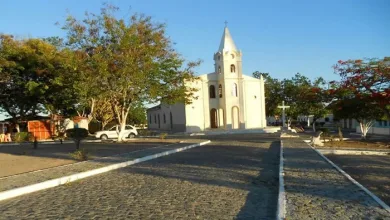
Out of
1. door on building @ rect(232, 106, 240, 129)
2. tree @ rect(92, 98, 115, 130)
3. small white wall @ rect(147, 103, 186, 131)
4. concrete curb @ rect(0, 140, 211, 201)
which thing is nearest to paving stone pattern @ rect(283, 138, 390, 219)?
concrete curb @ rect(0, 140, 211, 201)

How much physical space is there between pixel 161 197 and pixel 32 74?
30.1 metres

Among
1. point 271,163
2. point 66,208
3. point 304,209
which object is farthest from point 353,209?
point 271,163

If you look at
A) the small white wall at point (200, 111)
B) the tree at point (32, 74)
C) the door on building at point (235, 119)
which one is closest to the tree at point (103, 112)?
the tree at point (32, 74)

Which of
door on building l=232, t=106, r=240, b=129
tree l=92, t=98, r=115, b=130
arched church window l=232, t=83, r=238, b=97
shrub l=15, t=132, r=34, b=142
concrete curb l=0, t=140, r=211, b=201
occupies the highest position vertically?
arched church window l=232, t=83, r=238, b=97

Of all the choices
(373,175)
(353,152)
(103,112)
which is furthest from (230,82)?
(373,175)

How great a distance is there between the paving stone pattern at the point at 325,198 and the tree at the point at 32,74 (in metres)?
24.8

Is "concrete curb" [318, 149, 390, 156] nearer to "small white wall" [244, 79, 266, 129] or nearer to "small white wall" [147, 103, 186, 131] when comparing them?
"small white wall" [244, 79, 266, 129]

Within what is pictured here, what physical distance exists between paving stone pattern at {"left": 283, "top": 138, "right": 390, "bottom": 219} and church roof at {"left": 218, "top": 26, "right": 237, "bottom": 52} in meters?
33.9

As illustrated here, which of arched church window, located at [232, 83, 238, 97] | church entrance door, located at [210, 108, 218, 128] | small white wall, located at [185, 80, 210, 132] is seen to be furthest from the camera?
church entrance door, located at [210, 108, 218, 128]

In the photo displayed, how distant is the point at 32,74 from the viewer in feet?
112

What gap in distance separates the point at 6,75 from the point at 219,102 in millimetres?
21909

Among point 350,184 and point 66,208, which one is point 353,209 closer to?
point 350,184

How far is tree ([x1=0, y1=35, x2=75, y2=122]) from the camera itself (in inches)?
1266

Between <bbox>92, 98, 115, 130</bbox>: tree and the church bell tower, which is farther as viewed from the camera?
<bbox>92, 98, 115, 130</bbox>: tree
